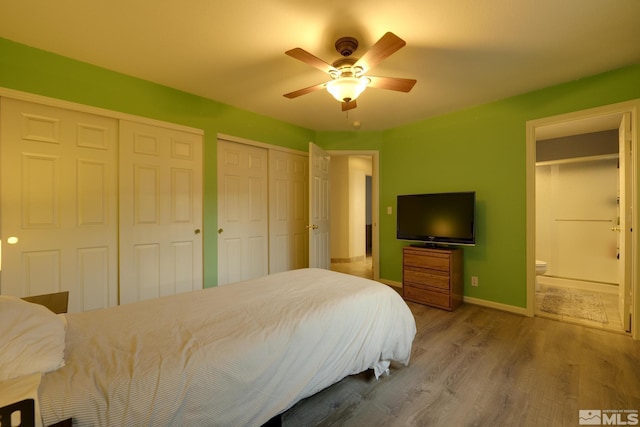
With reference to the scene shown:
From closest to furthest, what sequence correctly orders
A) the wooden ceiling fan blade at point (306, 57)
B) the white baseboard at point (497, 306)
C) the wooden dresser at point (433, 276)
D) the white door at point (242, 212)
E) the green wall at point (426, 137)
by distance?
1. the wooden ceiling fan blade at point (306, 57)
2. the green wall at point (426, 137)
3. the white baseboard at point (497, 306)
4. the wooden dresser at point (433, 276)
5. the white door at point (242, 212)

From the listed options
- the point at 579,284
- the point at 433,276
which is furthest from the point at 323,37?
the point at 579,284

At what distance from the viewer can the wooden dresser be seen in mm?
3182

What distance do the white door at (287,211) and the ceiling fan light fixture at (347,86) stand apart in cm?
185

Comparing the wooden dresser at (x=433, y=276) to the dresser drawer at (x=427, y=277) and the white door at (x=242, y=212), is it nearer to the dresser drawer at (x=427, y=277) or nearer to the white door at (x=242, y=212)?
the dresser drawer at (x=427, y=277)

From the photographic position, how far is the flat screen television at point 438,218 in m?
3.21

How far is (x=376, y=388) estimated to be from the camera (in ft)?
5.89

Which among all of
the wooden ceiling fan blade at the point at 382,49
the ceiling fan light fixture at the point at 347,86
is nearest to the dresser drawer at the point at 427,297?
the ceiling fan light fixture at the point at 347,86

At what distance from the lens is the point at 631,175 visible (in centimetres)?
249

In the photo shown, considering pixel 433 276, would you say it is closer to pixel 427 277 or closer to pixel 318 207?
pixel 427 277

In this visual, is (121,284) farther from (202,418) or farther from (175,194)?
(202,418)

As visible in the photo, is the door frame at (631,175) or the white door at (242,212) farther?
the white door at (242,212)

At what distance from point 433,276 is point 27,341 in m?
3.32

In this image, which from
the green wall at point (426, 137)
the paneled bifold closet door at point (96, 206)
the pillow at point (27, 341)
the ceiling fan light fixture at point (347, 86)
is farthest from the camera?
the green wall at point (426, 137)

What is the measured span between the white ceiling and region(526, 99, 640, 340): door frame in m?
0.36
